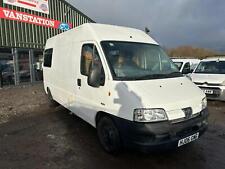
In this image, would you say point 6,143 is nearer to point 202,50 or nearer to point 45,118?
point 45,118

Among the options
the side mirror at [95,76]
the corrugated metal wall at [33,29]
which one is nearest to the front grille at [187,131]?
the side mirror at [95,76]

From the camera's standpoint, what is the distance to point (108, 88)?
11.8 ft

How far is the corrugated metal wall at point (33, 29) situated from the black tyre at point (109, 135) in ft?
34.4

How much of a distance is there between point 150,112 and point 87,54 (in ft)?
6.50

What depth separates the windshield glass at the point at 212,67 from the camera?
8.16 metres

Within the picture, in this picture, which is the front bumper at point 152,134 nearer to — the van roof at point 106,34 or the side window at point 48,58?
the van roof at point 106,34

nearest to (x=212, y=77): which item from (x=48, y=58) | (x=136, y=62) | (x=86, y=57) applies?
(x=136, y=62)

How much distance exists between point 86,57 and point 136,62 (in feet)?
3.66

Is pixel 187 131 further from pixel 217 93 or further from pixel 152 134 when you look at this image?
pixel 217 93

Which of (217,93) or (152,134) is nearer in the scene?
(152,134)

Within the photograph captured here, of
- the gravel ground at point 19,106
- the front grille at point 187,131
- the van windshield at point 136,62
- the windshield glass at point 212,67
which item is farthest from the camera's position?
the windshield glass at point 212,67

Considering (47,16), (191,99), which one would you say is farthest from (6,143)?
(47,16)

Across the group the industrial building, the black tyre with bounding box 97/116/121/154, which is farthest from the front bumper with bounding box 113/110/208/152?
the industrial building

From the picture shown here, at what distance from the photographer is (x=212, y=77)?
25.4 ft
